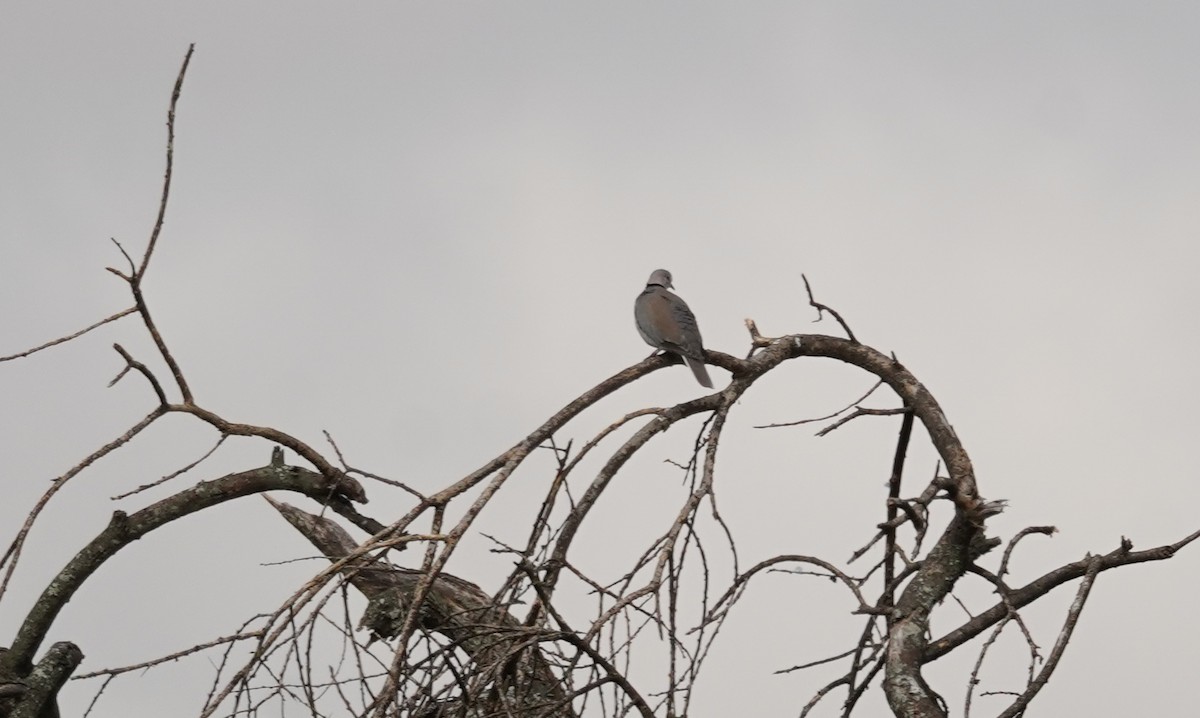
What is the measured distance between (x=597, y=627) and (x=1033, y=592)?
139 centimetres

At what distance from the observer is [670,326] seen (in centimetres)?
503

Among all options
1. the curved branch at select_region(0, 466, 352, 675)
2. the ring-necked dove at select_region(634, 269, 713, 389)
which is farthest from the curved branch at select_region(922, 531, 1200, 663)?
the curved branch at select_region(0, 466, 352, 675)

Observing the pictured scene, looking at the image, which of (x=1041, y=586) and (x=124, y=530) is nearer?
(x=1041, y=586)

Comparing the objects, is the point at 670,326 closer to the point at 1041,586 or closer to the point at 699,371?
the point at 699,371

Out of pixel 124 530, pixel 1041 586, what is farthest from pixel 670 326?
pixel 124 530

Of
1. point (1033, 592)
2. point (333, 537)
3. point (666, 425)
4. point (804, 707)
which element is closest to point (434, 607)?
point (333, 537)

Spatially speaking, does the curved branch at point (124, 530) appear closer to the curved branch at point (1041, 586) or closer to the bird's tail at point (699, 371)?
the bird's tail at point (699, 371)

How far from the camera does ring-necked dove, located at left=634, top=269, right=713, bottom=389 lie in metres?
4.77

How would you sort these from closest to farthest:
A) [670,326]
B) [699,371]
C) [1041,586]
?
[1041,586]
[699,371]
[670,326]

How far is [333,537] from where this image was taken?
17.0ft

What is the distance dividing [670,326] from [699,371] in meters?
0.31

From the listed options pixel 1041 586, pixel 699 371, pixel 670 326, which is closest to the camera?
pixel 1041 586

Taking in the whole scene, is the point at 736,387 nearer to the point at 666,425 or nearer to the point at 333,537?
the point at 666,425

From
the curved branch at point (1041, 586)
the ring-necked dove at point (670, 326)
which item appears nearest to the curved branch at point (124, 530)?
the ring-necked dove at point (670, 326)
